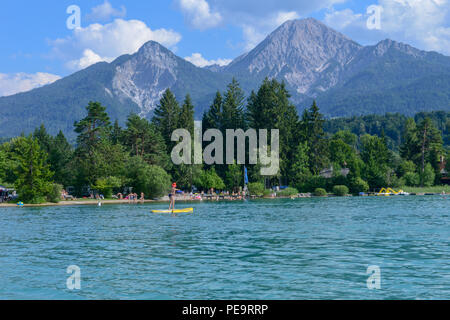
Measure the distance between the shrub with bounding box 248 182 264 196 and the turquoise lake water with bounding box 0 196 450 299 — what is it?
59.1 m

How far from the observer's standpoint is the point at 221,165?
363 feet

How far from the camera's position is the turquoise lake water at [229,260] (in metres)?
17.5

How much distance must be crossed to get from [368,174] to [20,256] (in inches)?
3856

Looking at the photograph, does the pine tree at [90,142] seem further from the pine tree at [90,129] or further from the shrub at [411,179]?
the shrub at [411,179]

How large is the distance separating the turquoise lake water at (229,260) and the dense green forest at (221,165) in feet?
172

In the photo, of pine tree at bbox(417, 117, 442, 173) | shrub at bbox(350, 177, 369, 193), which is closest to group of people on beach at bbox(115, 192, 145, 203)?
shrub at bbox(350, 177, 369, 193)

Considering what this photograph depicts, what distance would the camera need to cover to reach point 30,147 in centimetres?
7725

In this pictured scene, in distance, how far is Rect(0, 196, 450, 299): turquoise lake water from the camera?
57.5ft

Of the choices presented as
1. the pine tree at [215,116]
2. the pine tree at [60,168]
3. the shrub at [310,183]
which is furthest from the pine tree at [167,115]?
the shrub at [310,183]

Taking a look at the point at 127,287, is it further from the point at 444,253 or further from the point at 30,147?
the point at 30,147

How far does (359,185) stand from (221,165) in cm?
3109

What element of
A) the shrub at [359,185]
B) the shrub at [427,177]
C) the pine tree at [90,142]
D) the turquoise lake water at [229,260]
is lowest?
the turquoise lake water at [229,260]

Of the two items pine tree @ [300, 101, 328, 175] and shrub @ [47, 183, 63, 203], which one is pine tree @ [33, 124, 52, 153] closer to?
shrub @ [47, 183, 63, 203]
